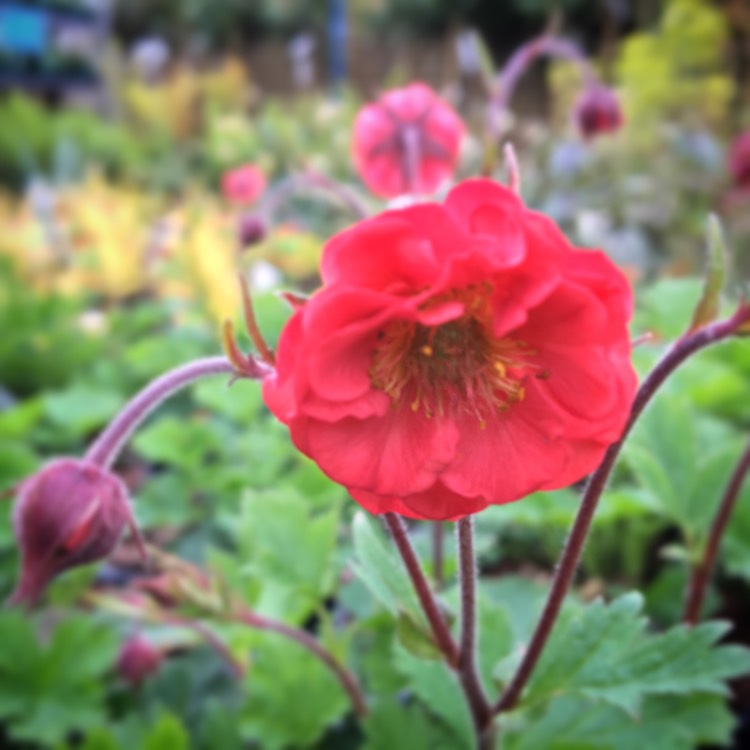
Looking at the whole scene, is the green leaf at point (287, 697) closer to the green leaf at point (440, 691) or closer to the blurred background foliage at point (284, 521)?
the blurred background foliage at point (284, 521)

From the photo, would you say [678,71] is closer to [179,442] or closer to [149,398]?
[179,442]

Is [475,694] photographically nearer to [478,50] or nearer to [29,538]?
[29,538]

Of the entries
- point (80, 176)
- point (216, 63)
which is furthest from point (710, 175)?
point (216, 63)

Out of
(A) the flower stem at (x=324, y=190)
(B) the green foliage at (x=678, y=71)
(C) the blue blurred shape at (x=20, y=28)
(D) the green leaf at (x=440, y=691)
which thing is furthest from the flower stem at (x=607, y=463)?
(C) the blue blurred shape at (x=20, y=28)

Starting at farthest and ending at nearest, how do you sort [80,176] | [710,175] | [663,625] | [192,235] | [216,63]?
[216,63]
[80,176]
[710,175]
[192,235]
[663,625]

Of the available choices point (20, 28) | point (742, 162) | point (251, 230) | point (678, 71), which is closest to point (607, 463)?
point (251, 230)
